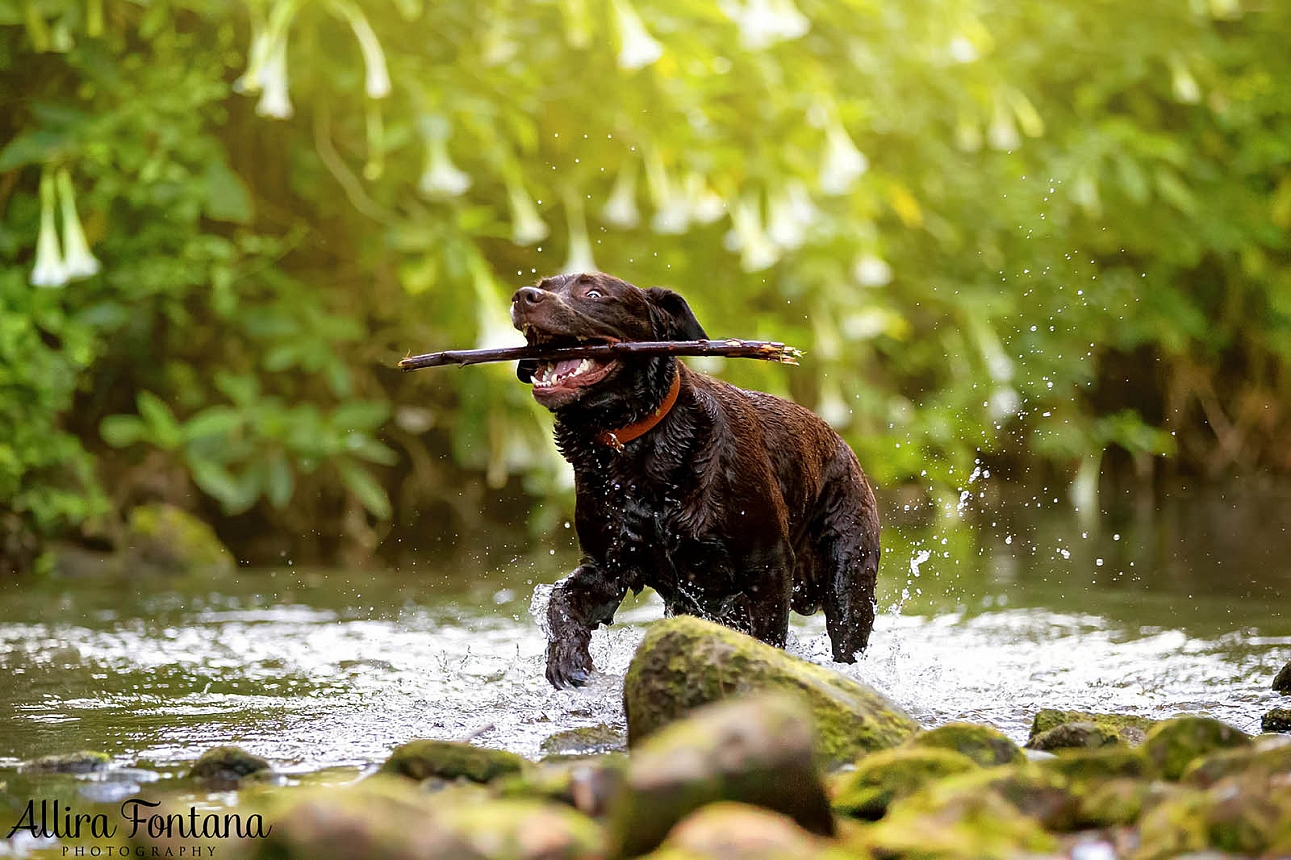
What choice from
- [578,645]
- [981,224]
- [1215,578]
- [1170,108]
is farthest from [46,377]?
[1170,108]

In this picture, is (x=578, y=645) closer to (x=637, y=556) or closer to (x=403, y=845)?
(x=637, y=556)

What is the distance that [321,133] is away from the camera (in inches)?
393

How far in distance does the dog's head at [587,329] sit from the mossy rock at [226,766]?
1.32 metres

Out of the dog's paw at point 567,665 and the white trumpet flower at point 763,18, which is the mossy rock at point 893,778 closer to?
the dog's paw at point 567,665

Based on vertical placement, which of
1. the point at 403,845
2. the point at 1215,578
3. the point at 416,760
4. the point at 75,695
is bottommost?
the point at 1215,578

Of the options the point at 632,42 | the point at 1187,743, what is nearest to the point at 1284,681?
the point at 1187,743

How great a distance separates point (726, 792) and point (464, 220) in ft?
23.3

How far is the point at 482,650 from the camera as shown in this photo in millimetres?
6176

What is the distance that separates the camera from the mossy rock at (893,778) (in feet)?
11.0

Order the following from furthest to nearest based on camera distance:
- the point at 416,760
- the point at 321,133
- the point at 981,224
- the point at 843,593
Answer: the point at 981,224
the point at 321,133
the point at 843,593
the point at 416,760

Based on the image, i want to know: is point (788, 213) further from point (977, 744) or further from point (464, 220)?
point (977, 744)

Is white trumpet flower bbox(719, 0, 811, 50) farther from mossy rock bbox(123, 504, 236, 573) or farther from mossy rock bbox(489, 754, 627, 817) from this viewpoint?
mossy rock bbox(489, 754, 627, 817)

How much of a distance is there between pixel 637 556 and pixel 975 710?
45.5 inches

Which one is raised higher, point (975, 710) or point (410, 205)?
point (410, 205)
